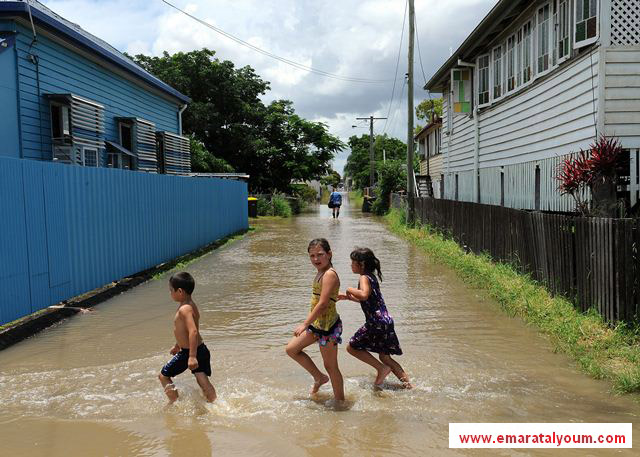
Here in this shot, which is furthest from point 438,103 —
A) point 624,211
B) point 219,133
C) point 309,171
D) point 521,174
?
point 624,211

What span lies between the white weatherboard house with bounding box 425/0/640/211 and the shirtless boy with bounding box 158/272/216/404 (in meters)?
7.51

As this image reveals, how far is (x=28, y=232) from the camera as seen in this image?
282 inches

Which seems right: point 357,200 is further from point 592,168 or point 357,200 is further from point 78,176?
point 78,176

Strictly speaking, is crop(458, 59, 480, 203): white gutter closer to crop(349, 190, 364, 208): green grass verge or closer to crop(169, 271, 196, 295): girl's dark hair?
crop(169, 271, 196, 295): girl's dark hair

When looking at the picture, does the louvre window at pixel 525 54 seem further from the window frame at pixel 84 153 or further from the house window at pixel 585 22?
the window frame at pixel 84 153

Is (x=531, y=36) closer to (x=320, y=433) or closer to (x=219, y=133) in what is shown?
(x=320, y=433)

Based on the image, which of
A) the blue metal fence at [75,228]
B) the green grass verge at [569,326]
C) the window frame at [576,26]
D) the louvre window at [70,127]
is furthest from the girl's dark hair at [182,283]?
the louvre window at [70,127]

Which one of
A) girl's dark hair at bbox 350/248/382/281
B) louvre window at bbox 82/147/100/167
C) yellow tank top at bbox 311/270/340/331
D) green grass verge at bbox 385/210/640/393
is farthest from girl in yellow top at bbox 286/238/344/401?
louvre window at bbox 82/147/100/167

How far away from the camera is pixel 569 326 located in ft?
21.3

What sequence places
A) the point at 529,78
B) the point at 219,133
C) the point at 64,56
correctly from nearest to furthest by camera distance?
the point at 64,56 → the point at 529,78 → the point at 219,133

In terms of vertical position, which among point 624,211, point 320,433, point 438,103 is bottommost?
point 320,433

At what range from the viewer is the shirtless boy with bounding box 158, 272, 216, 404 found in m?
4.64

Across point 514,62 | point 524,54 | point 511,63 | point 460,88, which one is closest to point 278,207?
point 460,88

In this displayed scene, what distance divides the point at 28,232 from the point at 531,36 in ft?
38.4
